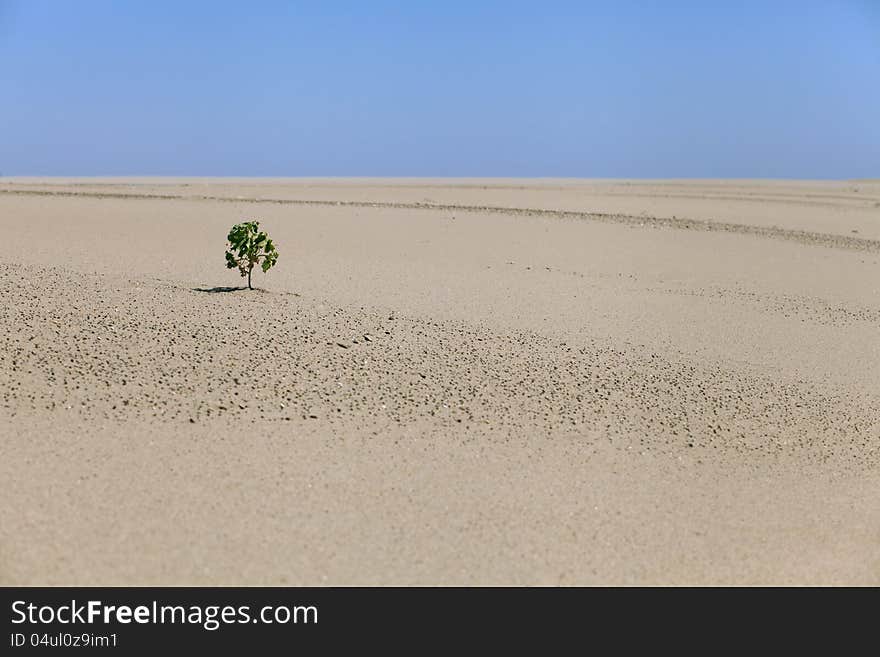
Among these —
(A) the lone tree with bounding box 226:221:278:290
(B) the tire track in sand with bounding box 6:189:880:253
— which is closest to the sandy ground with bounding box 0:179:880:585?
(A) the lone tree with bounding box 226:221:278:290

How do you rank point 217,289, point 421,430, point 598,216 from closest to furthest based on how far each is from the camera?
point 421,430, point 217,289, point 598,216

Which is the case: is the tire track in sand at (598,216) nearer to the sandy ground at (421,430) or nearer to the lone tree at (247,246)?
the sandy ground at (421,430)

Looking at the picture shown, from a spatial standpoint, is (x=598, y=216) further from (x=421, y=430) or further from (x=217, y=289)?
(x=421, y=430)

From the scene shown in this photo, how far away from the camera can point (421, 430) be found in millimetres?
5836

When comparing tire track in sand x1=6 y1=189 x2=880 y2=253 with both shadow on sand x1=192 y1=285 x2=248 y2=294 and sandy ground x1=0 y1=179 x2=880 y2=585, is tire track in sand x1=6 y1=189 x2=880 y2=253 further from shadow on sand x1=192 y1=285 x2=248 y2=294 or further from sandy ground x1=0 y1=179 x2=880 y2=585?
shadow on sand x1=192 y1=285 x2=248 y2=294

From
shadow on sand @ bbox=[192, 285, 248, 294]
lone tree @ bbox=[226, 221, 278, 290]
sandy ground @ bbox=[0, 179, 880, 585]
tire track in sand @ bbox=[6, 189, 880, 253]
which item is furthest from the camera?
tire track in sand @ bbox=[6, 189, 880, 253]

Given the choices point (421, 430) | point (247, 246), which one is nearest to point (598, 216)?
point (247, 246)

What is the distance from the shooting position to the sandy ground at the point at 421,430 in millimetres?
4559

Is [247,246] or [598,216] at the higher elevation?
[598,216]

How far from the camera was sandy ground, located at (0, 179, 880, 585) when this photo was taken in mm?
4559

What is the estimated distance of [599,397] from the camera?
6.64 meters

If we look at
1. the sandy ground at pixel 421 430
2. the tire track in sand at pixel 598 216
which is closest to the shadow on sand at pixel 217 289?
the sandy ground at pixel 421 430
